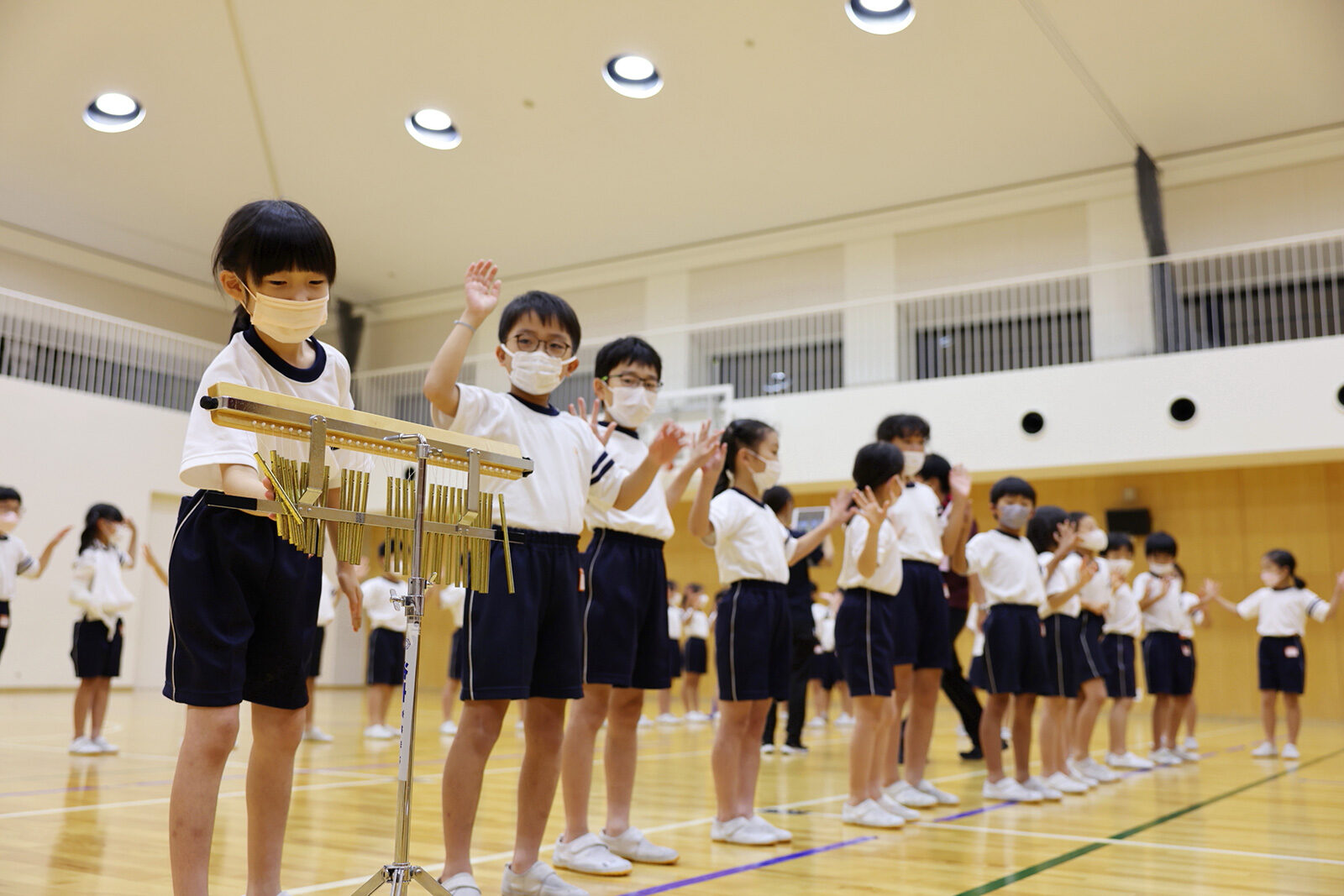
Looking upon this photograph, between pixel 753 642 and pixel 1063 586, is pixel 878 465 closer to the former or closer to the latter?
pixel 753 642

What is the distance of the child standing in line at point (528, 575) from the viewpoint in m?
2.48

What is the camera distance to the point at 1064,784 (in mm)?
5051

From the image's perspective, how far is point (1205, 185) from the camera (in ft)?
39.7

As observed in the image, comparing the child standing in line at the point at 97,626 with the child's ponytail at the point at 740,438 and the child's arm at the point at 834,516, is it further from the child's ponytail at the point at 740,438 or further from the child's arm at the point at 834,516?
the child's arm at the point at 834,516

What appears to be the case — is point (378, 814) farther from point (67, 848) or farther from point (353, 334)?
point (353, 334)

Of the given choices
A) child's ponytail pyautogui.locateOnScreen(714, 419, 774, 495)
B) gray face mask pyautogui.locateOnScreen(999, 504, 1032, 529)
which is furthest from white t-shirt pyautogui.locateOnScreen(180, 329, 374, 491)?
gray face mask pyautogui.locateOnScreen(999, 504, 1032, 529)

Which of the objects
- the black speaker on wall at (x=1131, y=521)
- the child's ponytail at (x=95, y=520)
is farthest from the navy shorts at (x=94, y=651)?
the black speaker on wall at (x=1131, y=521)

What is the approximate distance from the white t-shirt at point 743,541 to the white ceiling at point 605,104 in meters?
7.03

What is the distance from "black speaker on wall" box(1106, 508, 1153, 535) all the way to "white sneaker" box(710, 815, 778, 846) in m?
9.95

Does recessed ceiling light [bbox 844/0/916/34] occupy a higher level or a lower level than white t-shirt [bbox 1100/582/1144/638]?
higher

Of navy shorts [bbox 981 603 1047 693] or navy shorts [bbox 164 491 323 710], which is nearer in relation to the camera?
navy shorts [bbox 164 491 323 710]

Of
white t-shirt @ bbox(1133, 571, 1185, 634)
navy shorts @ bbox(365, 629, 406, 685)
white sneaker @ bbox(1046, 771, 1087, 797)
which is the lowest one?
white sneaker @ bbox(1046, 771, 1087, 797)

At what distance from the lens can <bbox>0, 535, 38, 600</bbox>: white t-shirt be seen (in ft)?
20.5

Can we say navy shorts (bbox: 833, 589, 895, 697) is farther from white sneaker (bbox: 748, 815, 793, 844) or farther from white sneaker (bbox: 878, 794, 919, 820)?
white sneaker (bbox: 748, 815, 793, 844)
